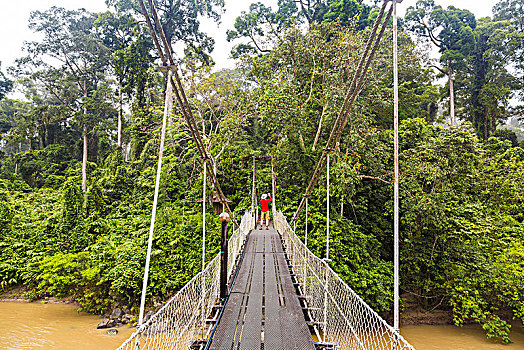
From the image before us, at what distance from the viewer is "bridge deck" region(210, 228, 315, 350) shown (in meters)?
2.06

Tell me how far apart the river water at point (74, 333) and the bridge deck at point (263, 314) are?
4.14 metres

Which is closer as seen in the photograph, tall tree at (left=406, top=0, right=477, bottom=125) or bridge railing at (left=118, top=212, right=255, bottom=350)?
bridge railing at (left=118, top=212, right=255, bottom=350)

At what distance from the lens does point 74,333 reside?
6.20 meters

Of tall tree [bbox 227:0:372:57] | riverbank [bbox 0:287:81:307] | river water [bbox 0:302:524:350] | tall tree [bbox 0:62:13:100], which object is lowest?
river water [bbox 0:302:524:350]

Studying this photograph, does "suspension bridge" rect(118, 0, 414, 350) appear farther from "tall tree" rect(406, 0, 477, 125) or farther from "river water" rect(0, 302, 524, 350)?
"tall tree" rect(406, 0, 477, 125)

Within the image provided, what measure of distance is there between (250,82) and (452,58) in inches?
319

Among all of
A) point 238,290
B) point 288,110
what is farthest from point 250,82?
point 238,290

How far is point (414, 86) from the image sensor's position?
461 inches

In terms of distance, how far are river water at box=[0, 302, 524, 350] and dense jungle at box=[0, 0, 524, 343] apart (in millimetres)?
390

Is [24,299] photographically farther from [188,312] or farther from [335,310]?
[335,310]

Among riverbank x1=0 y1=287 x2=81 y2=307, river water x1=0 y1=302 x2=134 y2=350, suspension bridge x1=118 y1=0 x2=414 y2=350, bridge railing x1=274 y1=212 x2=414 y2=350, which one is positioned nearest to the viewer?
suspension bridge x1=118 y1=0 x2=414 y2=350

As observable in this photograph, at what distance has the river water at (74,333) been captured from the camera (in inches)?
229

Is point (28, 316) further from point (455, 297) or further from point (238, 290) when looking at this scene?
point (455, 297)

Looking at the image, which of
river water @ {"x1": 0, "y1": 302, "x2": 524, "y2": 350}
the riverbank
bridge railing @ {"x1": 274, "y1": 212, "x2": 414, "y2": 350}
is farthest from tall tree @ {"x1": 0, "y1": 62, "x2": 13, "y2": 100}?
bridge railing @ {"x1": 274, "y1": 212, "x2": 414, "y2": 350}
